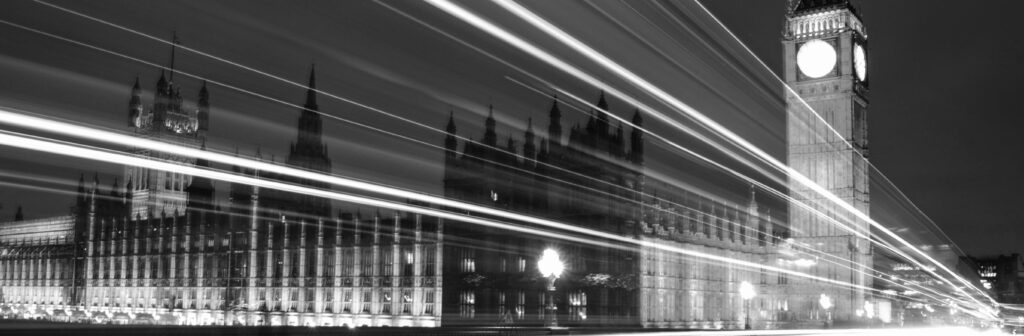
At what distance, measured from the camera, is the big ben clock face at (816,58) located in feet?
255

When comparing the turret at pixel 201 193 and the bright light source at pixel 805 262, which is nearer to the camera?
the turret at pixel 201 193

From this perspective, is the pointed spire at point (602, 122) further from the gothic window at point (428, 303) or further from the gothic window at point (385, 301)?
the gothic window at point (385, 301)

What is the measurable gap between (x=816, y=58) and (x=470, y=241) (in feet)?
133

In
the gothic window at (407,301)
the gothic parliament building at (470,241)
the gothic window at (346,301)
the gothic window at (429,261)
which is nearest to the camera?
the gothic window at (429,261)

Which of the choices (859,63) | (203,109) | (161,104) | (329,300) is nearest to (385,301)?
(329,300)

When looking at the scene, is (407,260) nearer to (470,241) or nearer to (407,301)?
(407,301)

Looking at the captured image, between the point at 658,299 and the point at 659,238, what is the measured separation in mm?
3891

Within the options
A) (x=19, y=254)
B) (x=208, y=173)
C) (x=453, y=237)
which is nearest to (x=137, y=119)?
(x=19, y=254)

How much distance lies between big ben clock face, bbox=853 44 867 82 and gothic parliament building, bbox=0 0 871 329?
0.26 metres

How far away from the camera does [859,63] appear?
79.1 metres

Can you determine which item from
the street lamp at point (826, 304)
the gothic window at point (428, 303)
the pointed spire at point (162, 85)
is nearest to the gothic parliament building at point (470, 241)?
the gothic window at point (428, 303)

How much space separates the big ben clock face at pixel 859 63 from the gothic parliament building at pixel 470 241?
260mm

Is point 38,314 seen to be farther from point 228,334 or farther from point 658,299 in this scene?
point 228,334

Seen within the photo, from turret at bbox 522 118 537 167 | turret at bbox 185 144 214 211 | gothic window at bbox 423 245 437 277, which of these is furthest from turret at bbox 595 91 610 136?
turret at bbox 185 144 214 211
